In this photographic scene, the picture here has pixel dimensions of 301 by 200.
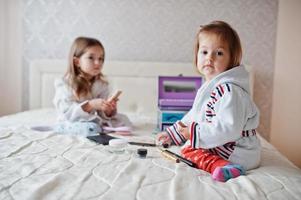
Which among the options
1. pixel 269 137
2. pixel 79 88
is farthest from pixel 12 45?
pixel 269 137

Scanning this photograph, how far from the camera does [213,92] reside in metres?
1.05

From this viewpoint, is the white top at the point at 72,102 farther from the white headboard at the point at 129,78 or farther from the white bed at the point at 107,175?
the white headboard at the point at 129,78

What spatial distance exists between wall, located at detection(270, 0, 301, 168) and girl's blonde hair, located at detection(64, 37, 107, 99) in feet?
4.13

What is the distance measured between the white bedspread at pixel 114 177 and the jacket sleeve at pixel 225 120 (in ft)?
0.35

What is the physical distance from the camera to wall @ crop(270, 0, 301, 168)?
7.21 feet

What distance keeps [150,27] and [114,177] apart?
1.68m

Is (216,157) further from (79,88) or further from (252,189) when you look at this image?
(79,88)

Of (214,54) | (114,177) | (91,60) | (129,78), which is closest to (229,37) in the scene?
(214,54)

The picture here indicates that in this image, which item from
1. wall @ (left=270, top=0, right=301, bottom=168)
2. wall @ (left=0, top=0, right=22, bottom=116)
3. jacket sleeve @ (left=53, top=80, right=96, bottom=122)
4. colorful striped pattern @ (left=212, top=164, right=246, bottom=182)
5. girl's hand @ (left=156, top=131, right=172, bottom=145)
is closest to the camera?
colorful striped pattern @ (left=212, top=164, right=246, bottom=182)

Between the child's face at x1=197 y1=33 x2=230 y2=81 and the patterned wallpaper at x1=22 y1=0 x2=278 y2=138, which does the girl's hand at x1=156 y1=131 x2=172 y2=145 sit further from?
the patterned wallpaper at x1=22 y1=0 x2=278 y2=138

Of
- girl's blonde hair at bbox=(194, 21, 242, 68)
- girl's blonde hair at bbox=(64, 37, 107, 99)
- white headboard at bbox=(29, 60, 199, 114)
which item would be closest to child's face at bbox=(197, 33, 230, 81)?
girl's blonde hair at bbox=(194, 21, 242, 68)

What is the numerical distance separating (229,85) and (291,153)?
1.51 metres

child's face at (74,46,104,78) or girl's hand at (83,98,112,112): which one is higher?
child's face at (74,46,104,78)

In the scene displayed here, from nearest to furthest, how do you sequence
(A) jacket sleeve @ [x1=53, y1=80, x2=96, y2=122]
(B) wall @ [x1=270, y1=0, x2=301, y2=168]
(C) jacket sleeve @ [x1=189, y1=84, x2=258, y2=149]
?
(C) jacket sleeve @ [x1=189, y1=84, x2=258, y2=149]
(A) jacket sleeve @ [x1=53, y1=80, x2=96, y2=122]
(B) wall @ [x1=270, y1=0, x2=301, y2=168]
